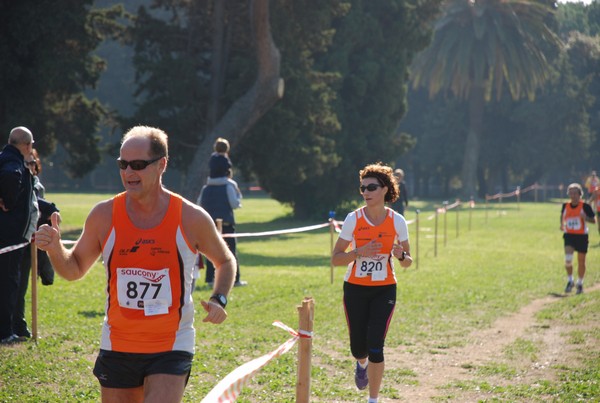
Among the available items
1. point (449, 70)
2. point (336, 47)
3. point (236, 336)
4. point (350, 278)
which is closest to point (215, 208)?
point (236, 336)

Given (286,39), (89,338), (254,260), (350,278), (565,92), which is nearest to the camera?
(350,278)

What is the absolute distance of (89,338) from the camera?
10.7 meters

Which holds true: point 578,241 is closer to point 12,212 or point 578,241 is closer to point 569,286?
point 569,286

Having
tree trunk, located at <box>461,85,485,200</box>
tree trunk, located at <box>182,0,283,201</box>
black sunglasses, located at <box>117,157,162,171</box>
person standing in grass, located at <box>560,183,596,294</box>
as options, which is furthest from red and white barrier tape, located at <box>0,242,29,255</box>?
tree trunk, located at <box>461,85,485,200</box>

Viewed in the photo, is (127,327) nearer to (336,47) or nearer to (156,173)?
(156,173)

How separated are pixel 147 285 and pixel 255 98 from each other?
24.3 meters

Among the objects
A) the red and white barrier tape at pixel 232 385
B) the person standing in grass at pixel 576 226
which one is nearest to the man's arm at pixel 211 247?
the red and white barrier tape at pixel 232 385

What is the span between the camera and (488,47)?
2238 inches

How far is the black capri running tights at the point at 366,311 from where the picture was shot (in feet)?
25.6

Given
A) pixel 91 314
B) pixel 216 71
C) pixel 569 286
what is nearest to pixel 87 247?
pixel 91 314

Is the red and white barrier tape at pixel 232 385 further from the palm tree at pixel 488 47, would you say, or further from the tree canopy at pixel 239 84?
the palm tree at pixel 488 47

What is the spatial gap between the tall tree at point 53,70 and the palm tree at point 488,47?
30664mm

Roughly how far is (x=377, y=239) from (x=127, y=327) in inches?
Result: 145

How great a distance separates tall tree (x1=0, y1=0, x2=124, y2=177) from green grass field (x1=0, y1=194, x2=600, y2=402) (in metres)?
7.55
